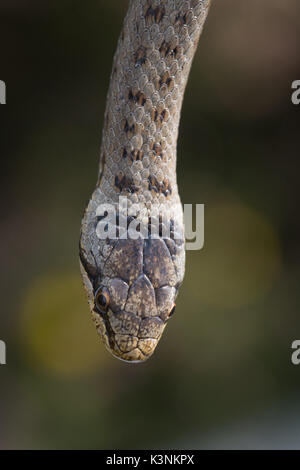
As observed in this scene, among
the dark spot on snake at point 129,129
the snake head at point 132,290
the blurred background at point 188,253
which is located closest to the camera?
the snake head at point 132,290

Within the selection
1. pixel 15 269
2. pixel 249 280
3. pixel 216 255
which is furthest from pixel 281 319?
pixel 15 269

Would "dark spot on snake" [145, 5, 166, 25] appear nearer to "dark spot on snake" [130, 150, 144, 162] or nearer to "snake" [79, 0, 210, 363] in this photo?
"snake" [79, 0, 210, 363]

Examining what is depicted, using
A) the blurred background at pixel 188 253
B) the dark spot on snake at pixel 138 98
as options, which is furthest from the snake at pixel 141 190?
the blurred background at pixel 188 253

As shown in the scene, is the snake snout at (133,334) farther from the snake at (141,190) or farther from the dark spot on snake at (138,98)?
the dark spot on snake at (138,98)

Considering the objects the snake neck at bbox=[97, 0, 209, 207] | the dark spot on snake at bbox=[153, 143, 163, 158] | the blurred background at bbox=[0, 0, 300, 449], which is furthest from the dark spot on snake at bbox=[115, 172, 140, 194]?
the blurred background at bbox=[0, 0, 300, 449]

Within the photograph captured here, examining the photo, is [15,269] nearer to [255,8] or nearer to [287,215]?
[287,215]
